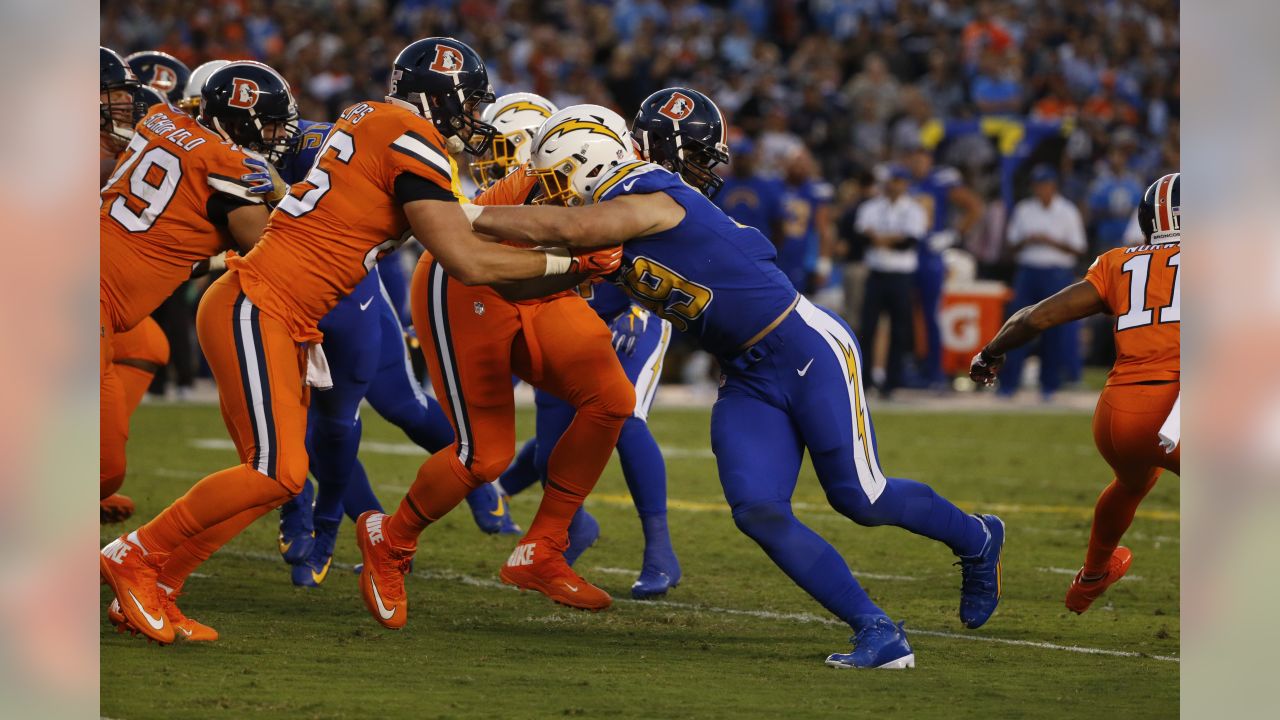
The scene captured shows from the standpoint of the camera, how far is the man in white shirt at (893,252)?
13.6m

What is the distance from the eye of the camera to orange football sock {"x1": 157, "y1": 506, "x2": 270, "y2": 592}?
5.05 meters

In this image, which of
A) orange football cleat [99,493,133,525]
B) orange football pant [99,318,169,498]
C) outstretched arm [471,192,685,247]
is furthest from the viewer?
orange football cleat [99,493,133,525]

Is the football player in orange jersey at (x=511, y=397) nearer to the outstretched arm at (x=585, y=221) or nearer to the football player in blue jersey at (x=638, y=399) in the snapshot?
the football player in blue jersey at (x=638, y=399)

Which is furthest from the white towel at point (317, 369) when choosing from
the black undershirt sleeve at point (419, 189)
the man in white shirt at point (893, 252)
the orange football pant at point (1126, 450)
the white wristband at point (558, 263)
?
the man in white shirt at point (893, 252)

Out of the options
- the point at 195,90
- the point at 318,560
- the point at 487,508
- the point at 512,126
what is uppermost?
the point at 195,90

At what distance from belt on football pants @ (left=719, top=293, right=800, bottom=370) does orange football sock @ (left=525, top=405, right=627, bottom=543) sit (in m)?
0.72

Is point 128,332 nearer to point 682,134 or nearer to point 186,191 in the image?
point 186,191

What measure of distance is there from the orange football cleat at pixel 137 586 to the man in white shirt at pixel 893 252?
9426mm

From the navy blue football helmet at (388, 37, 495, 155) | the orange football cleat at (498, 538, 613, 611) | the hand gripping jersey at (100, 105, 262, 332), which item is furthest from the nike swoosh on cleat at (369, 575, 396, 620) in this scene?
the navy blue football helmet at (388, 37, 495, 155)

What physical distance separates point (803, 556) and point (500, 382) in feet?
4.25

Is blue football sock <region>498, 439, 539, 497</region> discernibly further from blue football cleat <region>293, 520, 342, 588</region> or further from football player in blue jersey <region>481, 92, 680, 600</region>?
blue football cleat <region>293, 520, 342, 588</region>

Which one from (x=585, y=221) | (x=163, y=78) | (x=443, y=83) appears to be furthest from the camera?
(x=163, y=78)

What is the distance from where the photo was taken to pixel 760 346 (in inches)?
195

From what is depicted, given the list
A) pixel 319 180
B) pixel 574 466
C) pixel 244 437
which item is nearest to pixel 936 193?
pixel 574 466
